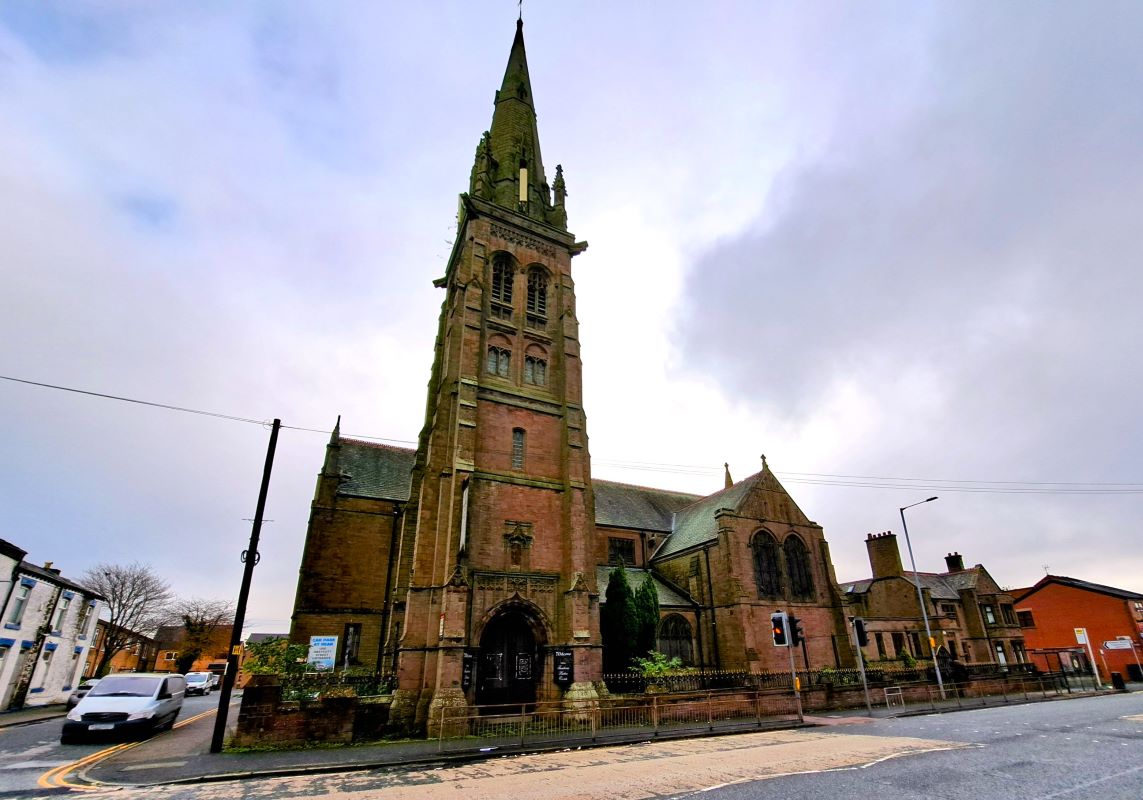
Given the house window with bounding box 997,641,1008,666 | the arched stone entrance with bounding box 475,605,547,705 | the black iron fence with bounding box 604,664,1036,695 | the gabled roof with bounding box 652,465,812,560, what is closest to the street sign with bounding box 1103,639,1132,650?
the house window with bounding box 997,641,1008,666

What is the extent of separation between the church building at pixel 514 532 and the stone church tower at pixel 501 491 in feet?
0.24

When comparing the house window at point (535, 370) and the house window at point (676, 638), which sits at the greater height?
the house window at point (535, 370)

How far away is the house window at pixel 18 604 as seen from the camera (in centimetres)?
2495

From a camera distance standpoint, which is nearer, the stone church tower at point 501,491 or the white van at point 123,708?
the white van at point 123,708

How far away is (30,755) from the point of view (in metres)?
12.8

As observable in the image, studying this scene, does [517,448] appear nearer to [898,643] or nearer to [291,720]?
[291,720]

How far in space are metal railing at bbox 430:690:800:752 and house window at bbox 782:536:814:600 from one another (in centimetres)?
1008

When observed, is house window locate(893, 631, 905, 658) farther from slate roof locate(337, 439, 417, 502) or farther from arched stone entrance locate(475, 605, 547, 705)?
slate roof locate(337, 439, 417, 502)

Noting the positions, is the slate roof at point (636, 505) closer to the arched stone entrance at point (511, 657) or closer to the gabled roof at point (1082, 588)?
the arched stone entrance at point (511, 657)

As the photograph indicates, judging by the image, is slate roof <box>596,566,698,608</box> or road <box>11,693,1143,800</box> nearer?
road <box>11,693,1143,800</box>

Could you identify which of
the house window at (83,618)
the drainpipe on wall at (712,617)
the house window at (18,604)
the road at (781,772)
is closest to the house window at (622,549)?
the drainpipe on wall at (712,617)

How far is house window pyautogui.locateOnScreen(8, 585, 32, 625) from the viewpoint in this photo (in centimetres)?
2495

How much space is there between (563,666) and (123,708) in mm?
13294

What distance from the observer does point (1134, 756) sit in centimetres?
1070
